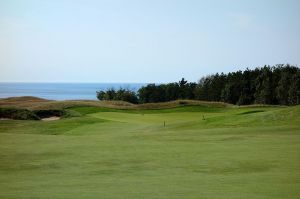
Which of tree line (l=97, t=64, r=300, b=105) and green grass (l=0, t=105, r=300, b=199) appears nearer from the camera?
A: green grass (l=0, t=105, r=300, b=199)

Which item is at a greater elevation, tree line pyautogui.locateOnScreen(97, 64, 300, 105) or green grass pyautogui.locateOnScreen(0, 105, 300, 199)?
tree line pyautogui.locateOnScreen(97, 64, 300, 105)

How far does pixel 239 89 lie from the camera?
87.6 metres

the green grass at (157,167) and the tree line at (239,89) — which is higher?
the tree line at (239,89)

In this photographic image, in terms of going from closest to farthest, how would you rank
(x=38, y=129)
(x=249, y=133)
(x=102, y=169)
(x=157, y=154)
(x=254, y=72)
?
(x=102, y=169)
(x=157, y=154)
(x=249, y=133)
(x=38, y=129)
(x=254, y=72)

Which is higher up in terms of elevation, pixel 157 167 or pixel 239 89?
pixel 239 89

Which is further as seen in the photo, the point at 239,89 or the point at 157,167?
the point at 239,89

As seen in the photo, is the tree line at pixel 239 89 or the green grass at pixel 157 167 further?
the tree line at pixel 239 89

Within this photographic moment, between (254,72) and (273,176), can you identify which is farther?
(254,72)

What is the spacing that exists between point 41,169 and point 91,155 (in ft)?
7.69

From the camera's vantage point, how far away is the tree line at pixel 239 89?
257 ft

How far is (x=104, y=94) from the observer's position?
11106 centimetres

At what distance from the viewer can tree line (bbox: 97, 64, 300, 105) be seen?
257ft

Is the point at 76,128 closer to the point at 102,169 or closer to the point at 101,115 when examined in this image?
the point at 101,115

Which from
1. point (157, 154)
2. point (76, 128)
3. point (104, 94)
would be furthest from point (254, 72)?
point (157, 154)
